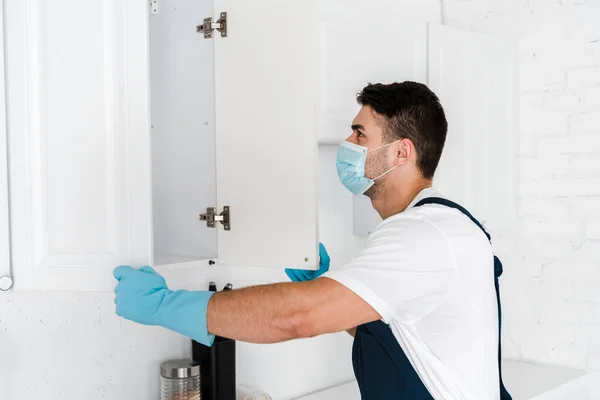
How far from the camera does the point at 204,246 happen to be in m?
1.58

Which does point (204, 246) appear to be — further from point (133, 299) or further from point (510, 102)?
point (510, 102)

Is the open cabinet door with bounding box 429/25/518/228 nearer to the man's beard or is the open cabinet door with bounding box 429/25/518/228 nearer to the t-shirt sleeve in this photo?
the man's beard

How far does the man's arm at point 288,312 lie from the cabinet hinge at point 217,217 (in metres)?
0.30

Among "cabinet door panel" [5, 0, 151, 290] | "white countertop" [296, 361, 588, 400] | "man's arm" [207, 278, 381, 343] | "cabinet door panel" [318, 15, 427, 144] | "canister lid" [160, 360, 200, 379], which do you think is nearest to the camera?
"man's arm" [207, 278, 381, 343]

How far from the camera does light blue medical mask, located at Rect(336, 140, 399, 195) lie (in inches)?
60.5

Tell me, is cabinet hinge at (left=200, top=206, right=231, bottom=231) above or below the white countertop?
above

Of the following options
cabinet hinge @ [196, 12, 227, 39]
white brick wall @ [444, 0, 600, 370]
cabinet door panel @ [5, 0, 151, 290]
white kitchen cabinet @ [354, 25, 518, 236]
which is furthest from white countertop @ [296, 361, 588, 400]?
cabinet hinge @ [196, 12, 227, 39]

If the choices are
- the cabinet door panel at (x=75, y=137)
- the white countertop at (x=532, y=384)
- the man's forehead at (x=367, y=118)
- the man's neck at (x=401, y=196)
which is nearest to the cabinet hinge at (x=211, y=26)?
the cabinet door panel at (x=75, y=137)

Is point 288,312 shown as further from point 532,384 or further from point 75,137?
point 532,384

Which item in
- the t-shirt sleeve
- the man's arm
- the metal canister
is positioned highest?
the t-shirt sleeve

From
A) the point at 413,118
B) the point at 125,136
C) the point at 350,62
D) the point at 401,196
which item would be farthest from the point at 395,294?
the point at 350,62

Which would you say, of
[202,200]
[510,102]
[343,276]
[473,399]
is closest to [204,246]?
[202,200]

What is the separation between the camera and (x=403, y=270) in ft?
4.00

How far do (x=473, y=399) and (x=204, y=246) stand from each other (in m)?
0.68
